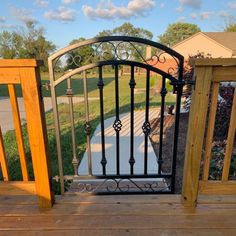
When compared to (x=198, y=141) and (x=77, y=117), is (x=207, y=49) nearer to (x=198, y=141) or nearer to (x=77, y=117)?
(x=77, y=117)

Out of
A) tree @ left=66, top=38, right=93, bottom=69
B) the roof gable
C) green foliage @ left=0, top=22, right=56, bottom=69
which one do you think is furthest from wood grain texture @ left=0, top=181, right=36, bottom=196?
green foliage @ left=0, top=22, right=56, bottom=69

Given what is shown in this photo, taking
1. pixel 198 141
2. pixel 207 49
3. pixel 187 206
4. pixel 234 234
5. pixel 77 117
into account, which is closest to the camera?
pixel 234 234

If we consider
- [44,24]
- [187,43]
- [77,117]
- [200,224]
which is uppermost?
[44,24]

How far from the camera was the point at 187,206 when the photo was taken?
5.52 feet

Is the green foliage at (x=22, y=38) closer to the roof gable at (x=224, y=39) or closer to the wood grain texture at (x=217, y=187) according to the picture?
the roof gable at (x=224, y=39)

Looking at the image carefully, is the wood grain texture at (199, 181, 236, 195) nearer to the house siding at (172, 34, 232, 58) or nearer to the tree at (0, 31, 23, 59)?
the house siding at (172, 34, 232, 58)

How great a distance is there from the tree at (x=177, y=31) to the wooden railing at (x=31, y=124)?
136 ft

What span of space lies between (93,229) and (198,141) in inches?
36.4

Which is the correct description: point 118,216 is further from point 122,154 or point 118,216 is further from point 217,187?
point 122,154

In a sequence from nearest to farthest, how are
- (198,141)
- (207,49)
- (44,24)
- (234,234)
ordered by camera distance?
(234,234) → (198,141) → (207,49) → (44,24)

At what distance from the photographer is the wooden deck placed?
57.6 inches

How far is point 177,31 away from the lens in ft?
134

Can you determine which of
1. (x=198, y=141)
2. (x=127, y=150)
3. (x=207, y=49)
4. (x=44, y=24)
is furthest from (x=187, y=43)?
(x=198, y=141)

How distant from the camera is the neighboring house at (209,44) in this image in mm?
21080
